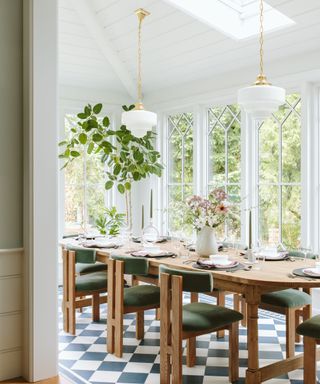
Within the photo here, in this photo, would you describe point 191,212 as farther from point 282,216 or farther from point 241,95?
point 282,216

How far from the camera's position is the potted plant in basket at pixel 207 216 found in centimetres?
359

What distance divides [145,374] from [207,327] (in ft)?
1.99

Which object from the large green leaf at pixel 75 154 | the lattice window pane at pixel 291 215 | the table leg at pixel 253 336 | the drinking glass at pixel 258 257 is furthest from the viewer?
the large green leaf at pixel 75 154

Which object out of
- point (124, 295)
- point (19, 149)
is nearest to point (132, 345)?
point (124, 295)

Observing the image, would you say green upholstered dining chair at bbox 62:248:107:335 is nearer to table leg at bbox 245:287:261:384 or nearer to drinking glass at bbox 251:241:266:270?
drinking glass at bbox 251:241:266:270

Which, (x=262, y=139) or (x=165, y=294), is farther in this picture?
(x=262, y=139)

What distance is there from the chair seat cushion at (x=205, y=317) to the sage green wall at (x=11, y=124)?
44.4 inches

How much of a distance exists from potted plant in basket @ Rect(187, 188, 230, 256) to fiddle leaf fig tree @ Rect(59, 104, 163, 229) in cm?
222

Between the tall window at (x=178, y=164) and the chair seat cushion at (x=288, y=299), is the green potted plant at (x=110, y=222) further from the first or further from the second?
the chair seat cushion at (x=288, y=299)

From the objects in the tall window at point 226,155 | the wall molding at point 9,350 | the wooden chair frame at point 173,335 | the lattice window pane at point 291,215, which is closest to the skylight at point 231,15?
the tall window at point 226,155

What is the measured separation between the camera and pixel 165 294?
2912mm

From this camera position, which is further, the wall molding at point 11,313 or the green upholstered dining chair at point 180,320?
the green upholstered dining chair at point 180,320

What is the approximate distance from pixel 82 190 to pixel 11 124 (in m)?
3.32

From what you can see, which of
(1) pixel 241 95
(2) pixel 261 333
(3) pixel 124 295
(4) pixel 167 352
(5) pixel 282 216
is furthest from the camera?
(5) pixel 282 216
